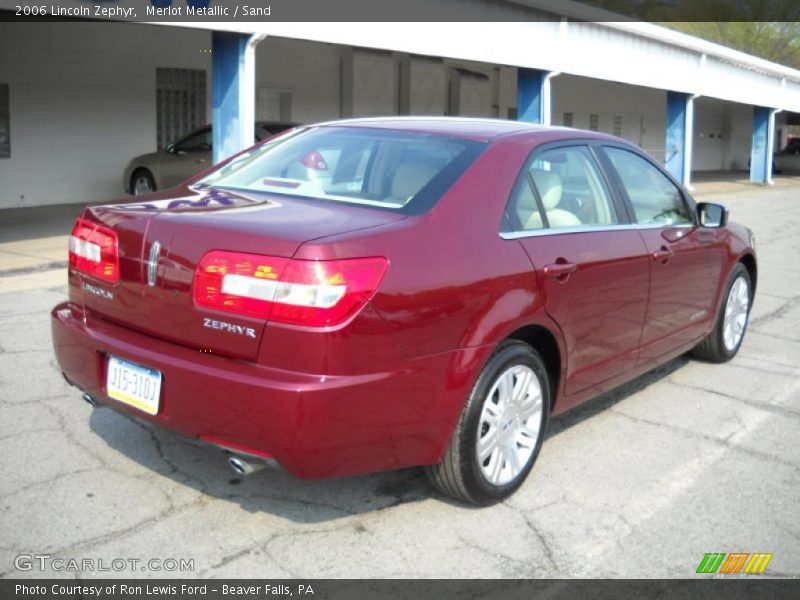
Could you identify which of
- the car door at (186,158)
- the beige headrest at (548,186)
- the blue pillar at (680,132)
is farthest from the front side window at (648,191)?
the blue pillar at (680,132)

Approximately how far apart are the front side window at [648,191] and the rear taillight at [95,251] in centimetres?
263

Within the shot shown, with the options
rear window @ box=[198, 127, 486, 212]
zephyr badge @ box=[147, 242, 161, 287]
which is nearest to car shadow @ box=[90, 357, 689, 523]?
zephyr badge @ box=[147, 242, 161, 287]

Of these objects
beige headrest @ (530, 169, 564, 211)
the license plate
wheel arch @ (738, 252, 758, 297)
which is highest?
beige headrest @ (530, 169, 564, 211)

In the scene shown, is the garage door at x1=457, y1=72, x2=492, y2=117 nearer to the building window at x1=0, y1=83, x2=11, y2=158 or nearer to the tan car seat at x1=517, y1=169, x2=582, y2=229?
the building window at x1=0, y1=83, x2=11, y2=158

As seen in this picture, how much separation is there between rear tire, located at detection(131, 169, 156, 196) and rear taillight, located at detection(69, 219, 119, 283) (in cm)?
1209

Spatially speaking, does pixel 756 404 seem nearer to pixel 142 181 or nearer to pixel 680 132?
pixel 142 181

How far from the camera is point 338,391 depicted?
126 inches

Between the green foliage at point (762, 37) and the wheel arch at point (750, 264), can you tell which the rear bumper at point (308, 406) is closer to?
the wheel arch at point (750, 264)

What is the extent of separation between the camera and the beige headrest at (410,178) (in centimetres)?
388

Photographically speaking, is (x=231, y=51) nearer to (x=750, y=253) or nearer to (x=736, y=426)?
(x=750, y=253)

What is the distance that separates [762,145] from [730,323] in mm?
28148

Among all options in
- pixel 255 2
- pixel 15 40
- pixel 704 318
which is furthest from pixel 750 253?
pixel 15 40

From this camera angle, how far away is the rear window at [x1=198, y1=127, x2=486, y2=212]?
390 centimetres

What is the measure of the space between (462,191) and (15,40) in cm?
1341
